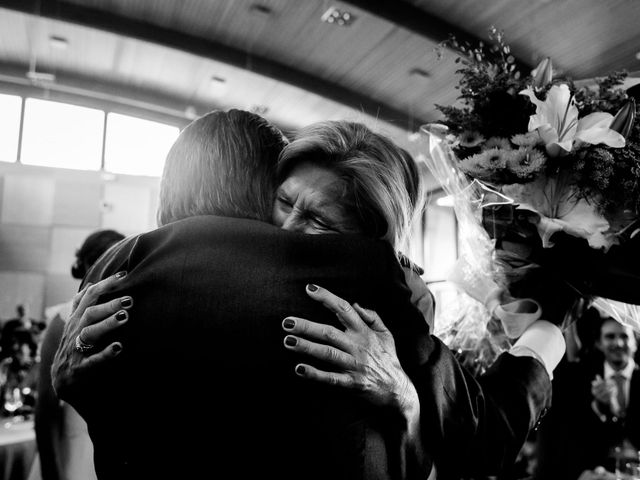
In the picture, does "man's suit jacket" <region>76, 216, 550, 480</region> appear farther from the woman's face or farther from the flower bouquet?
the flower bouquet

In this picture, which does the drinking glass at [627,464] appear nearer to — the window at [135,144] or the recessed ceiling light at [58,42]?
the recessed ceiling light at [58,42]

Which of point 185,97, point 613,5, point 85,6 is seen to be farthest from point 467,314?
point 185,97

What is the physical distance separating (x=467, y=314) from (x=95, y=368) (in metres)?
1.02

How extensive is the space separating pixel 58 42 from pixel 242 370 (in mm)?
7910

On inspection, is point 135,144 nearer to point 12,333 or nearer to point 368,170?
point 12,333

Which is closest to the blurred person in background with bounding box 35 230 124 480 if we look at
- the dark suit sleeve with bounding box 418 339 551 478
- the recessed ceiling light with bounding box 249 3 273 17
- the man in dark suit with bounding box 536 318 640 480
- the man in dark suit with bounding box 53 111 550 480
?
the man in dark suit with bounding box 53 111 550 480

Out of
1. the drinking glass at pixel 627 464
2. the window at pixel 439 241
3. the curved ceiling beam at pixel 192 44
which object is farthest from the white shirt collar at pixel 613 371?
the window at pixel 439 241

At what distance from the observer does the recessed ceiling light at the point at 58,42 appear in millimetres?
7279

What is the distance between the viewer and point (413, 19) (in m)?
5.91

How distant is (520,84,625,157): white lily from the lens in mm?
1158

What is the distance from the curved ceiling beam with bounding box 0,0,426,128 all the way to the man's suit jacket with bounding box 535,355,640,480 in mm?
3449

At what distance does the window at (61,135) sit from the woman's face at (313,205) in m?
8.78

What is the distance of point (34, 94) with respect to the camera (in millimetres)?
8797

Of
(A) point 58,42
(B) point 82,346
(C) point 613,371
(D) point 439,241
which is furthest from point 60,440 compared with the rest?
(D) point 439,241
